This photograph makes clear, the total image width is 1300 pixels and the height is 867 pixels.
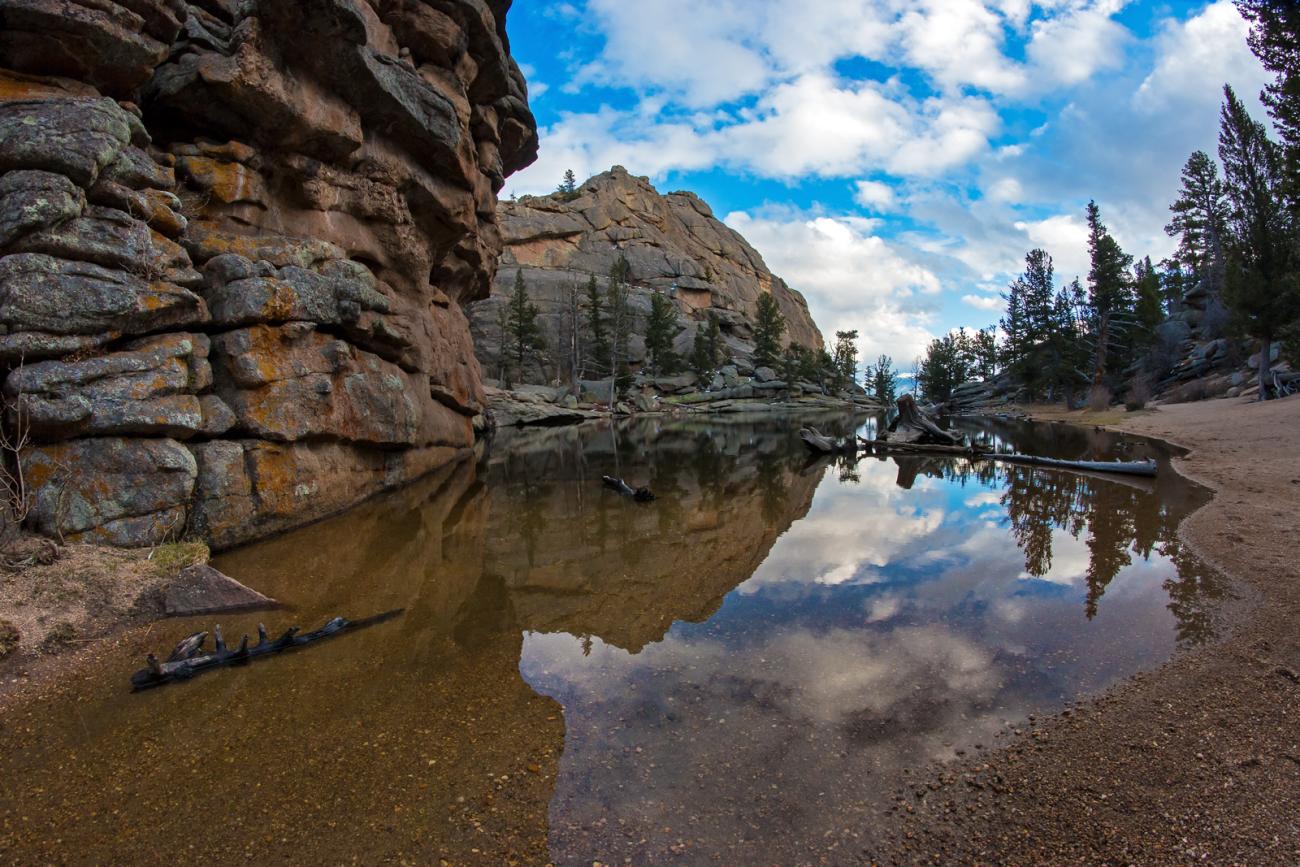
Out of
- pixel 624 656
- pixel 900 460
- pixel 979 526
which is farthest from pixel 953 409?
pixel 624 656

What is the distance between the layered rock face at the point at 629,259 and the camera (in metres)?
77.6

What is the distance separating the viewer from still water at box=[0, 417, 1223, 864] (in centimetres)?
448

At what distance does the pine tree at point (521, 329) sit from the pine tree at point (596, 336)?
696 centimetres

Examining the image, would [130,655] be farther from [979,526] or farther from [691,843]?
[979,526]

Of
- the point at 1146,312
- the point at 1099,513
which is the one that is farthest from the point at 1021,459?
the point at 1146,312

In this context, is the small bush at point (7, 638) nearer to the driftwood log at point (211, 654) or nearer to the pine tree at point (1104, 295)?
the driftwood log at point (211, 654)

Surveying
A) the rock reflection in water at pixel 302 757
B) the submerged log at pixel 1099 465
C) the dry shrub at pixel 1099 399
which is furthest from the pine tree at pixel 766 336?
the rock reflection in water at pixel 302 757

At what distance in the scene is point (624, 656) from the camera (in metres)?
7.59

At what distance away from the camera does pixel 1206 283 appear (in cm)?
5762

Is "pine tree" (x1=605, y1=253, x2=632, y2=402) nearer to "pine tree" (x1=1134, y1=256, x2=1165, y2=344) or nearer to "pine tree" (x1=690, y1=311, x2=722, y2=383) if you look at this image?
"pine tree" (x1=690, y1=311, x2=722, y2=383)

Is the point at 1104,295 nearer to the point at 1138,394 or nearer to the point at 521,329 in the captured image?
the point at 1138,394

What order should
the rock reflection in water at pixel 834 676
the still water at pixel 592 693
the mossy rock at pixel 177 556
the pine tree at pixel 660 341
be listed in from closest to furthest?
the still water at pixel 592 693 < the rock reflection in water at pixel 834 676 < the mossy rock at pixel 177 556 < the pine tree at pixel 660 341

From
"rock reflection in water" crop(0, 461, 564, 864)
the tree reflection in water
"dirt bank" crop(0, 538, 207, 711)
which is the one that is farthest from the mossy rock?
the tree reflection in water

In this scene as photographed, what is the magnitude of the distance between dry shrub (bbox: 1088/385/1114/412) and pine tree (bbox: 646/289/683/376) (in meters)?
42.1
